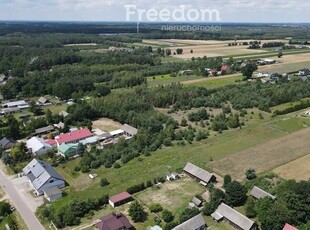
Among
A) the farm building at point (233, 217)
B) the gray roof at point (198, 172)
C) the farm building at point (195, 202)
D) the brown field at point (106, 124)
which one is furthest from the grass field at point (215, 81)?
the farm building at point (233, 217)

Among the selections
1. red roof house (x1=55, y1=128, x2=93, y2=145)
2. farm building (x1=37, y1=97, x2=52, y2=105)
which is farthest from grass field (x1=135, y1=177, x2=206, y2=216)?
farm building (x1=37, y1=97, x2=52, y2=105)

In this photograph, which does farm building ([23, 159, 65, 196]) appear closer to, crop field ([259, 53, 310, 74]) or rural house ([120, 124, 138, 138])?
rural house ([120, 124, 138, 138])

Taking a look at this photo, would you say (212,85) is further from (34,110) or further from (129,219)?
(129,219)

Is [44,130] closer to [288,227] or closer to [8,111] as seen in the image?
[8,111]

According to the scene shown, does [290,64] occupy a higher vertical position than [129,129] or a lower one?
higher

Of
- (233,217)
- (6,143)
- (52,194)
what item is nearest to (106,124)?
(6,143)

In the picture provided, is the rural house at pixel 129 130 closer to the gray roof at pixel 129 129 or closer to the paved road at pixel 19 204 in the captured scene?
the gray roof at pixel 129 129
